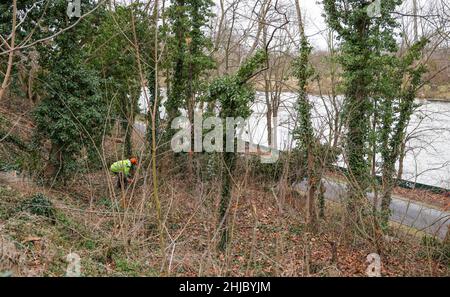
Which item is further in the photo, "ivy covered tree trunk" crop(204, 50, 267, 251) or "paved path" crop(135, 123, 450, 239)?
"paved path" crop(135, 123, 450, 239)

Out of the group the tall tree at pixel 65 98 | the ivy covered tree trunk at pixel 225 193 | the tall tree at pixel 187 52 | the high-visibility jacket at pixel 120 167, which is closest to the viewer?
the ivy covered tree trunk at pixel 225 193

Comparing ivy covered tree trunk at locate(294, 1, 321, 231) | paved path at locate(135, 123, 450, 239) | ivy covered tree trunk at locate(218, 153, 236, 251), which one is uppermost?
ivy covered tree trunk at locate(294, 1, 321, 231)

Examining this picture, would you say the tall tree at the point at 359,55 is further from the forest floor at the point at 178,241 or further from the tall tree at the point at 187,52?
the tall tree at the point at 187,52

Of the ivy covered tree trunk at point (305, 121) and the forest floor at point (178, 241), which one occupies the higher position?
the ivy covered tree trunk at point (305, 121)

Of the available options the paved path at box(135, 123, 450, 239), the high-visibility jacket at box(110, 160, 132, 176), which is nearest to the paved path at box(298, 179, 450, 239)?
the paved path at box(135, 123, 450, 239)

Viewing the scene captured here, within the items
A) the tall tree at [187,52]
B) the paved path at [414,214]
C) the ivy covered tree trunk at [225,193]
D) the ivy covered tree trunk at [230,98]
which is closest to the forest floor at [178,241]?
the ivy covered tree trunk at [225,193]

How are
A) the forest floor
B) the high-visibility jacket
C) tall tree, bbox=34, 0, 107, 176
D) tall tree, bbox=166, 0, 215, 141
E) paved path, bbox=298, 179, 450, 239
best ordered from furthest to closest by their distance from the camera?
tall tree, bbox=166, 0, 215, 141 → paved path, bbox=298, 179, 450, 239 → tall tree, bbox=34, 0, 107, 176 → the high-visibility jacket → the forest floor

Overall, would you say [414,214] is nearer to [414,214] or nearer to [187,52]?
[414,214]

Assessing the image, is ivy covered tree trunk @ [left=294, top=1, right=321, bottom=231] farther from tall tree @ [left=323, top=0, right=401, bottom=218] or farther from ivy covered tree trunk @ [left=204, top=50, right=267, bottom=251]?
ivy covered tree trunk @ [left=204, top=50, right=267, bottom=251]

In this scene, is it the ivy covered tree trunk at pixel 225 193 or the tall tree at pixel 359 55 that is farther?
the tall tree at pixel 359 55

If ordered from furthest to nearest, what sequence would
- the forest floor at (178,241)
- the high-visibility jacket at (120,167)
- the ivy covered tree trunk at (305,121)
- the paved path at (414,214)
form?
the paved path at (414,214)
the ivy covered tree trunk at (305,121)
the high-visibility jacket at (120,167)
the forest floor at (178,241)

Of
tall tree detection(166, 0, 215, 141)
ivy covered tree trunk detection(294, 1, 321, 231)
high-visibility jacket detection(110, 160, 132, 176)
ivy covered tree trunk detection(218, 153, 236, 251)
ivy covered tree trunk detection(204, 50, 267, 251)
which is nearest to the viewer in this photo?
ivy covered tree trunk detection(204, 50, 267, 251)

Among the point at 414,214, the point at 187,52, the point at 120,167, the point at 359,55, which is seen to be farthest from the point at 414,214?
the point at 120,167
